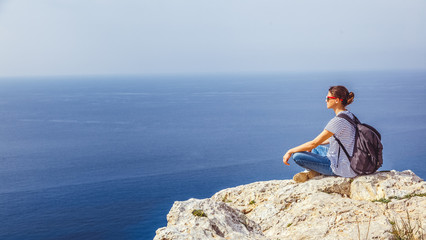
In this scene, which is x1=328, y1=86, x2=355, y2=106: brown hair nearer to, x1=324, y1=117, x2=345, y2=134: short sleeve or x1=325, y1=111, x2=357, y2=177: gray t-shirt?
x1=325, y1=111, x2=357, y2=177: gray t-shirt

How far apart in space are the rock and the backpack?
0.83 feet

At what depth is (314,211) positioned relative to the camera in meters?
8.05

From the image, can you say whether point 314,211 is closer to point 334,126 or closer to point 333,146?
point 333,146

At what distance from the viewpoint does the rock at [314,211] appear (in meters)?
6.85

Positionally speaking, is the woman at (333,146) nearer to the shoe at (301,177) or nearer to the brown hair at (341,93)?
the brown hair at (341,93)

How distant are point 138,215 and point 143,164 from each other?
88.1 feet

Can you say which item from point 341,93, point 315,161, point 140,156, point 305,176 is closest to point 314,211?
point 315,161

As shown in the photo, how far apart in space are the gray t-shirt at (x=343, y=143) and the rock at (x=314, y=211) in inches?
8.1

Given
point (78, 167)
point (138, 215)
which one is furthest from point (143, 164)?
point (138, 215)

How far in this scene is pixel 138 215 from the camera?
61.5 meters

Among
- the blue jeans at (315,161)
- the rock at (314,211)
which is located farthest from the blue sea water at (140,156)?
the rock at (314,211)

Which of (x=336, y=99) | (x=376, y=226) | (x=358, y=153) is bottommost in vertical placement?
(x=376, y=226)

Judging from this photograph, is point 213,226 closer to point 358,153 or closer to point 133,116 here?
point 358,153

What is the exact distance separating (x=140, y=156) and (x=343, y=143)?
87709 millimetres
